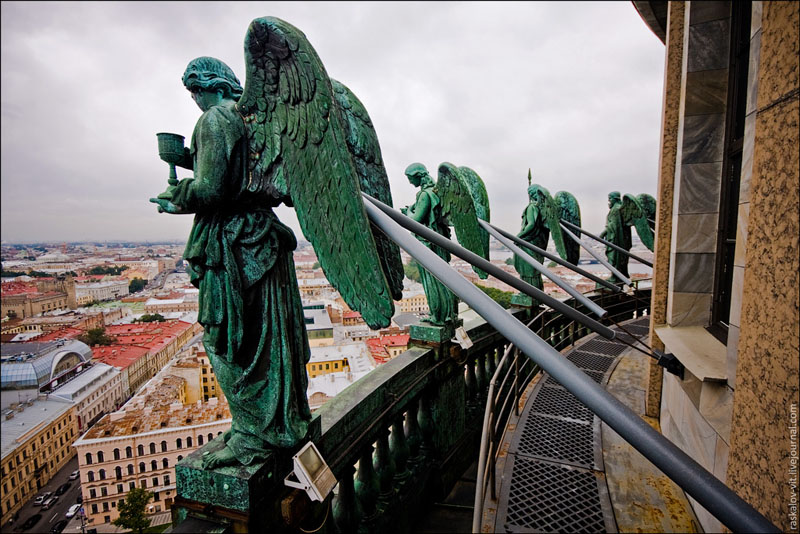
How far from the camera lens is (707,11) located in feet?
9.95

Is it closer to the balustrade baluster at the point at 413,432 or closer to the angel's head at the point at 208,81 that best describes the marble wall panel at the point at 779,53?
the angel's head at the point at 208,81

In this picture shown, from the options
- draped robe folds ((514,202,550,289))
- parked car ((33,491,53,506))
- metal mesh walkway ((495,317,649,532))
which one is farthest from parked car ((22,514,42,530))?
draped robe folds ((514,202,550,289))

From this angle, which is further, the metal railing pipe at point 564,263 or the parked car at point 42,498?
the metal railing pipe at point 564,263

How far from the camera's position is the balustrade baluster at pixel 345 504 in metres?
2.57

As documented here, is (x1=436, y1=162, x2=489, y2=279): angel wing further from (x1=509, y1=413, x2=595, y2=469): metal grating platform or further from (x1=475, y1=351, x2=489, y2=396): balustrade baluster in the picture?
(x1=509, y1=413, x2=595, y2=469): metal grating platform

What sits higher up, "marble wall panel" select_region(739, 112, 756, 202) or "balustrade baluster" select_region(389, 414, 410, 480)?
"marble wall panel" select_region(739, 112, 756, 202)

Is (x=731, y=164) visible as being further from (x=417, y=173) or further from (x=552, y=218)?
(x=552, y=218)

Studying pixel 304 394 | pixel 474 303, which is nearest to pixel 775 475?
pixel 474 303

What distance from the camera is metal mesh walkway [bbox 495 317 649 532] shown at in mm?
2596

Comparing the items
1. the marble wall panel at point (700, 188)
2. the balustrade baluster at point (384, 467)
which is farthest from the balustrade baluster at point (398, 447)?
the marble wall panel at point (700, 188)

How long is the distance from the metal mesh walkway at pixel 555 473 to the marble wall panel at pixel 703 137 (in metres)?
2.21

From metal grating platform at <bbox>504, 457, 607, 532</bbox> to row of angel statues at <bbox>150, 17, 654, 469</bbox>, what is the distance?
66.3 inches

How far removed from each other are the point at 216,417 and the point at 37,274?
164 centimetres

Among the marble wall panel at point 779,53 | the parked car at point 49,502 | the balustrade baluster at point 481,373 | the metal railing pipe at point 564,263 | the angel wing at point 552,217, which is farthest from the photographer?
the angel wing at point 552,217
